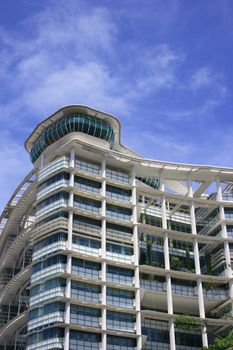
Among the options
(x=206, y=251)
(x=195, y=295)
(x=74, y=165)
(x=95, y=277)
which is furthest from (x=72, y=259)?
(x=206, y=251)

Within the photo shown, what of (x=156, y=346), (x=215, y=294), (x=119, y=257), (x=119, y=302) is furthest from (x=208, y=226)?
(x=119, y=302)

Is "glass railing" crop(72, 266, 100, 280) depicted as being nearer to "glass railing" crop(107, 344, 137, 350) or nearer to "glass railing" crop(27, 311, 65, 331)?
"glass railing" crop(27, 311, 65, 331)

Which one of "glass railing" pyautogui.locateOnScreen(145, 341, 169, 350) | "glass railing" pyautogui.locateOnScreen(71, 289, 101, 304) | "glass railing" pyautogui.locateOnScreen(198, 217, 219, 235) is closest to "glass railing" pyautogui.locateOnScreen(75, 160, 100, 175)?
"glass railing" pyautogui.locateOnScreen(71, 289, 101, 304)

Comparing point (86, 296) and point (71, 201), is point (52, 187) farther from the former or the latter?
point (86, 296)

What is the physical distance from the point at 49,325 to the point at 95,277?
858cm

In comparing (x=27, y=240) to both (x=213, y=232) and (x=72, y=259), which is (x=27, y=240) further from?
(x=213, y=232)

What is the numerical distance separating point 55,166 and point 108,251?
12803 millimetres

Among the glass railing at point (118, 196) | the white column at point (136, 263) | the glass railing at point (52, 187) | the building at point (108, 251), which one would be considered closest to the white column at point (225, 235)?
the building at point (108, 251)

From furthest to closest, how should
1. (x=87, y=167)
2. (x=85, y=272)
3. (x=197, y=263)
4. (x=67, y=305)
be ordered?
(x=87, y=167) < (x=197, y=263) < (x=85, y=272) < (x=67, y=305)

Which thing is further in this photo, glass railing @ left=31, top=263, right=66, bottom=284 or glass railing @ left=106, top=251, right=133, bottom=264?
A: glass railing @ left=106, top=251, right=133, bottom=264

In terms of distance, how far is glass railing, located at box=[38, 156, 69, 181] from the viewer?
69.9 meters

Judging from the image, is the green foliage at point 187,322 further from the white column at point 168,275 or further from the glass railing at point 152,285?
the glass railing at point 152,285

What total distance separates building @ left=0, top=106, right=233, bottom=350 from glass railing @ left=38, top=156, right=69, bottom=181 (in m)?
0.19

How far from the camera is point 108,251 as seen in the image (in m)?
68.1
